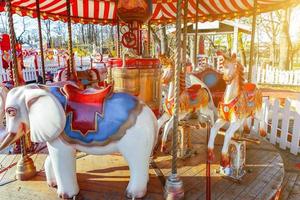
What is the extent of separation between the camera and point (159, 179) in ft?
10.2

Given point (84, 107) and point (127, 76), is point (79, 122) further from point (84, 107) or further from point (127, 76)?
point (127, 76)

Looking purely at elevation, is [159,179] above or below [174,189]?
below

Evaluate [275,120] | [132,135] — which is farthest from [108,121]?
[275,120]

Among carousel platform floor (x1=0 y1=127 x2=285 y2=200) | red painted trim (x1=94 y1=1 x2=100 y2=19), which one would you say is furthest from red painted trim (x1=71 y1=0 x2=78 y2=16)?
carousel platform floor (x1=0 y1=127 x2=285 y2=200)

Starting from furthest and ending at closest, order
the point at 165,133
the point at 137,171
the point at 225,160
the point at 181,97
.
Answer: the point at 165,133, the point at 181,97, the point at 225,160, the point at 137,171

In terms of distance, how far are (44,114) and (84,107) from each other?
34 centimetres

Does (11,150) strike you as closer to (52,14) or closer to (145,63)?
(145,63)

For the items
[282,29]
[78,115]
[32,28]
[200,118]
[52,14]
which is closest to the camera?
[78,115]

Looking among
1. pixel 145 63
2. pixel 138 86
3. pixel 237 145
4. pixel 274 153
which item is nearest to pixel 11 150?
pixel 138 86

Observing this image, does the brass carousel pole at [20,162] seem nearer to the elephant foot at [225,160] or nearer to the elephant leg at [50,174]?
the elephant leg at [50,174]

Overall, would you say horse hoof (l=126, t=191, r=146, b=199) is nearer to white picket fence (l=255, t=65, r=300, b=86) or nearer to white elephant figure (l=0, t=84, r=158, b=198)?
white elephant figure (l=0, t=84, r=158, b=198)

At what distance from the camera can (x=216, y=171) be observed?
3293 mm

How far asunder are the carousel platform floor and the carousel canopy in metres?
2.89

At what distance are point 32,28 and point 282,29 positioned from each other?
110ft
